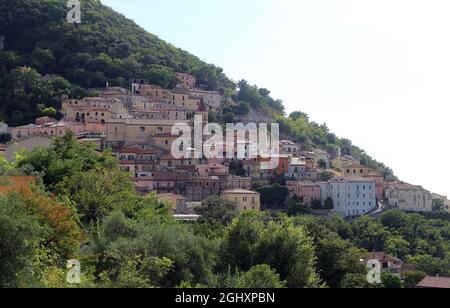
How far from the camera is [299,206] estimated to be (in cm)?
6044

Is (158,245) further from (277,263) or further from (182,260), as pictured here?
(277,263)

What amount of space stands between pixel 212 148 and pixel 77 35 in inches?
1156

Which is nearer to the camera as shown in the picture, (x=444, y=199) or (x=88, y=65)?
(x=444, y=199)

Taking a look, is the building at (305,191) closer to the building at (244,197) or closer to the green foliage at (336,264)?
the building at (244,197)

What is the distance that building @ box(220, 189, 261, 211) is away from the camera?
58.5 metres

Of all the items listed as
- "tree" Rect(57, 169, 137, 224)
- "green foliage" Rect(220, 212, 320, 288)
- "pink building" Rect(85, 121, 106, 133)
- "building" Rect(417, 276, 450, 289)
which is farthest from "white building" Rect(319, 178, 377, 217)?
"green foliage" Rect(220, 212, 320, 288)

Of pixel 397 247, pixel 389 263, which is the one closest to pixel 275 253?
pixel 389 263

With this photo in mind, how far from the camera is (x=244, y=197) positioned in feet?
194

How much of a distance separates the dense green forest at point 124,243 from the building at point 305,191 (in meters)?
21.3

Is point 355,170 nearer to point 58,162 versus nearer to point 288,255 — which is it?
point 58,162

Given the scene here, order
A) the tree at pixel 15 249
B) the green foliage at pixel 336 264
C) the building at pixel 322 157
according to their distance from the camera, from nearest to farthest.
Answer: the tree at pixel 15 249
the green foliage at pixel 336 264
the building at pixel 322 157

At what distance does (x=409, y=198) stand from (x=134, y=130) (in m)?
25.6

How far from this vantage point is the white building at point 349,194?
66.0 metres

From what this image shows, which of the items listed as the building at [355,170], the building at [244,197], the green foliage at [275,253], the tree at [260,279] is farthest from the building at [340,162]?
the tree at [260,279]
